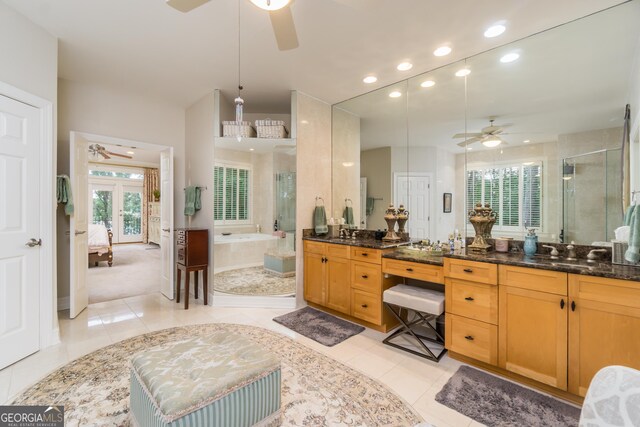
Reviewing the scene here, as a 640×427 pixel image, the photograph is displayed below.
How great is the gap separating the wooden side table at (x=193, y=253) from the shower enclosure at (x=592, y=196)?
401cm

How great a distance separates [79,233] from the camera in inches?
142

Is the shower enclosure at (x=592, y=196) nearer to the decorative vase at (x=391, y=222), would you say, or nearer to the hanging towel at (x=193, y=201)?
the decorative vase at (x=391, y=222)

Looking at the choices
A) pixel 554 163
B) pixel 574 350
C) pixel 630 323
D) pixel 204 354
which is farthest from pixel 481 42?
pixel 204 354

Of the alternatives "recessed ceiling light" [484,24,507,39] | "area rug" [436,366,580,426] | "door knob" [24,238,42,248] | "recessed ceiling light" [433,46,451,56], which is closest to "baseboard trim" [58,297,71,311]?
"door knob" [24,238,42,248]

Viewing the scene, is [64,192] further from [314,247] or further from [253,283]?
[314,247]

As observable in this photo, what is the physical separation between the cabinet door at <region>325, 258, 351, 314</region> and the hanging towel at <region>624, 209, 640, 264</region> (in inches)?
91.9

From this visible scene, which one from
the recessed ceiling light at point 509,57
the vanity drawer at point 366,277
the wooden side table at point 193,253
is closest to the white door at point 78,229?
the wooden side table at point 193,253

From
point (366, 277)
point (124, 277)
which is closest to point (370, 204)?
point (366, 277)

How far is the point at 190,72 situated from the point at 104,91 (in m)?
1.54

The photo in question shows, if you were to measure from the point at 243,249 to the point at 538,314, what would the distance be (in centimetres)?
336

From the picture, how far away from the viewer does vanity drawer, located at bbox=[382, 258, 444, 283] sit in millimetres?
2650

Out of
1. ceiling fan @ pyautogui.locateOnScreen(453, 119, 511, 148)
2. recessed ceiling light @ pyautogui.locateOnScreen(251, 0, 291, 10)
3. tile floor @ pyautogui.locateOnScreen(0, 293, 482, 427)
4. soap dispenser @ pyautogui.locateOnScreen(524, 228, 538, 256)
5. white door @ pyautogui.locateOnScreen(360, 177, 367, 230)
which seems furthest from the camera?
white door @ pyautogui.locateOnScreen(360, 177, 367, 230)

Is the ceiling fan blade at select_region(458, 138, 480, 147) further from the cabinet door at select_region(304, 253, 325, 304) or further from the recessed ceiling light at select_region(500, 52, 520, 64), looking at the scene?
the cabinet door at select_region(304, 253, 325, 304)

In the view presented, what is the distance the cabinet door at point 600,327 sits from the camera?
Result: 1.76 metres
